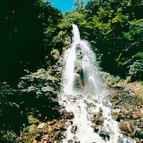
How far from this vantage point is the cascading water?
590 cm

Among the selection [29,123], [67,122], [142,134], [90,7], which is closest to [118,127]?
[142,134]

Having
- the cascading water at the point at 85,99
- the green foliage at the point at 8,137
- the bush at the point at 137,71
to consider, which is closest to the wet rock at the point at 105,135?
the cascading water at the point at 85,99

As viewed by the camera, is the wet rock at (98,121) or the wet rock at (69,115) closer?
the wet rock at (98,121)

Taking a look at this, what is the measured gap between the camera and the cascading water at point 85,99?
5898 mm

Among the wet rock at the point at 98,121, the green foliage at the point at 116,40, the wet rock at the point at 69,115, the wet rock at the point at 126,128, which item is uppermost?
the green foliage at the point at 116,40

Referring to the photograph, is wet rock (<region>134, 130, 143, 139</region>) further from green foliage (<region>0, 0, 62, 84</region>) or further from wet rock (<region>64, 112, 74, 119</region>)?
green foliage (<region>0, 0, 62, 84</region>)

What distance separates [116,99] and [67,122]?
4320 millimetres

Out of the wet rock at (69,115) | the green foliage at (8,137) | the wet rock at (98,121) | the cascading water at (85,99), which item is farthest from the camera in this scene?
the wet rock at (69,115)

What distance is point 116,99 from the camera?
30.0 feet

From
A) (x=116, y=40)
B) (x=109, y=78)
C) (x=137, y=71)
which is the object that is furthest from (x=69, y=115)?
(x=116, y=40)

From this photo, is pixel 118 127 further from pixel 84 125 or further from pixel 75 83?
pixel 75 83

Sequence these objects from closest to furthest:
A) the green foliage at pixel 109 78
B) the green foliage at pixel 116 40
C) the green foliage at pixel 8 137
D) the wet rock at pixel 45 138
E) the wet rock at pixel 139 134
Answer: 1. the green foliage at pixel 8 137
2. the wet rock at pixel 45 138
3. the wet rock at pixel 139 134
4. the green foliage at pixel 109 78
5. the green foliage at pixel 116 40

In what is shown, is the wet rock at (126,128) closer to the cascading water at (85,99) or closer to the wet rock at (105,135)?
the cascading water at (85,99)

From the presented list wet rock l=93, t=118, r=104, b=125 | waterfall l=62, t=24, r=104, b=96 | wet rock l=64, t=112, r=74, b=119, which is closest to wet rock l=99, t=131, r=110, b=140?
wet rock l=93, t=118, r=104, b=125
